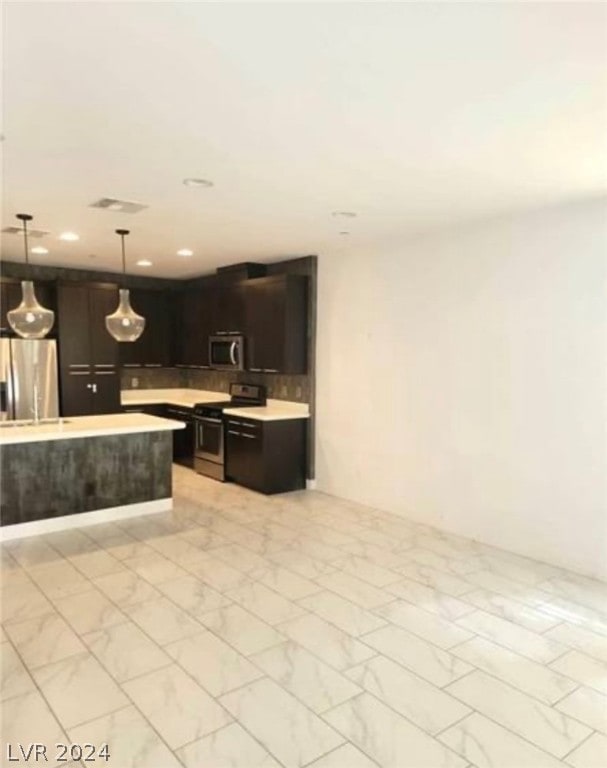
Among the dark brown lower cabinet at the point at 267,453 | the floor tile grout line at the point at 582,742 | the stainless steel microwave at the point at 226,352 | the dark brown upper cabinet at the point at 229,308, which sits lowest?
the floor tile grout line at the point at 582,742

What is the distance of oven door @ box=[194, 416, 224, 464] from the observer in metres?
6.73

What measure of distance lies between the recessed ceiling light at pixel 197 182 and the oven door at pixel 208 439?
11.6ft

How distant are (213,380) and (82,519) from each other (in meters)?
3.44

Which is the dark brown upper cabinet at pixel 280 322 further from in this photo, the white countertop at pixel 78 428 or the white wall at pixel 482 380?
the white countertop at pixel 78 428

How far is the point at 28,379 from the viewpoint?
21.7ft

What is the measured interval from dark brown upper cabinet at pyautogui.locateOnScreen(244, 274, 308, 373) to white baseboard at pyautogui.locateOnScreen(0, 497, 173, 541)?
1.98m

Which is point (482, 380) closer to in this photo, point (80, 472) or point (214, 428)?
point (214, 428)

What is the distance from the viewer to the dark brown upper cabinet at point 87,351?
6.96 m

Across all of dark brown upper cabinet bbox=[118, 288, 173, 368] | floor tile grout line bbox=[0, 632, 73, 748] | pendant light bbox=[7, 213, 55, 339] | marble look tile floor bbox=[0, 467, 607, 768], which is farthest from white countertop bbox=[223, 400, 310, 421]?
floor tile grout line bbox=[0, 632, 73, 748]

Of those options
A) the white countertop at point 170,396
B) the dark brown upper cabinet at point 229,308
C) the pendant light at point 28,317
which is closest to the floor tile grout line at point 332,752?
the pendant light at point 28,317

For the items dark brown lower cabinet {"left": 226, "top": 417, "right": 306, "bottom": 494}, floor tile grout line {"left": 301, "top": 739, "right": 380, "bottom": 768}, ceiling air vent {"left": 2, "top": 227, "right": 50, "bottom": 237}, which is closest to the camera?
floor tile grout line {"left": 301, "top": 739, "right": 380, "bottom": 768}

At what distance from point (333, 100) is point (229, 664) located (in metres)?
2.73

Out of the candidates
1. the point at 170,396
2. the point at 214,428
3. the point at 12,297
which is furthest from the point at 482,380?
the point at 12,297

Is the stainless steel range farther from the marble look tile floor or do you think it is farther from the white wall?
the marble look tile floor
